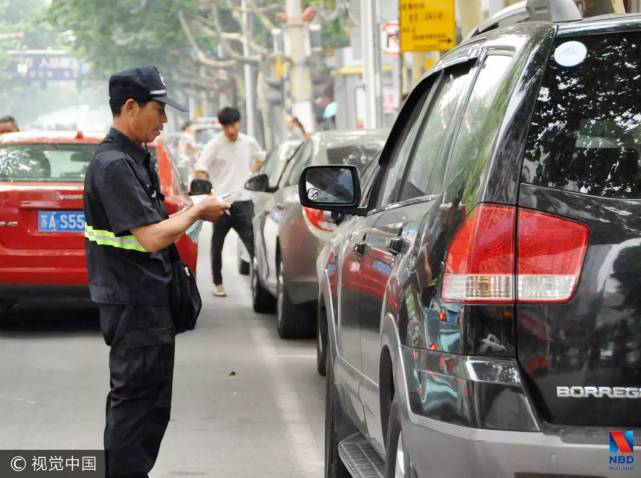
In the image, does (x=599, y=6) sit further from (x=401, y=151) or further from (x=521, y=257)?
(x=521, y=257)

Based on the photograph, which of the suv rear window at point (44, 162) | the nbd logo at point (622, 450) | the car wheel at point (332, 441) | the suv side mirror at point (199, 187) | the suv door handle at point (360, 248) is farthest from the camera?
the suv rear window at point (44, 162)

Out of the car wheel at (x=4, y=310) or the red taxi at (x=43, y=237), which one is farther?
the car wheel at (x=4, y=310)

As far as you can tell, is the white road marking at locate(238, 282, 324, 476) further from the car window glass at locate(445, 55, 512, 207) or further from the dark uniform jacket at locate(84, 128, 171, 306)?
the car window glass at locate(445, 55, 512, 207)

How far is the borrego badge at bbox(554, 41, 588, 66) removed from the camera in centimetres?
408

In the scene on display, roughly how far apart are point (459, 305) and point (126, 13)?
183 ft

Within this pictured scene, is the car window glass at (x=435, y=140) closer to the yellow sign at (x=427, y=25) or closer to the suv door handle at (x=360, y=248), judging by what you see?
the suv door handle at (x=360, y=248)

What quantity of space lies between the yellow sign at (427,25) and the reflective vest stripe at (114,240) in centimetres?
1405

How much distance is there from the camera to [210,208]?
546 cm

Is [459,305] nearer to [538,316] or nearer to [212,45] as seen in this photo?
[538,316]

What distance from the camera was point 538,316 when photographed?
12.8 feet

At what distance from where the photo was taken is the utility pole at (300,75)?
43.4 m

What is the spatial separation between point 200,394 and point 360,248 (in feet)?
12.9

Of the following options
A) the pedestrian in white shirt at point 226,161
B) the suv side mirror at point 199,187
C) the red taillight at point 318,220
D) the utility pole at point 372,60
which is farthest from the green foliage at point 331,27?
the suv side mirror at point 199,187

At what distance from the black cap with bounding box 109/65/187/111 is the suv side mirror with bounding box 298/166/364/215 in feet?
2.49
